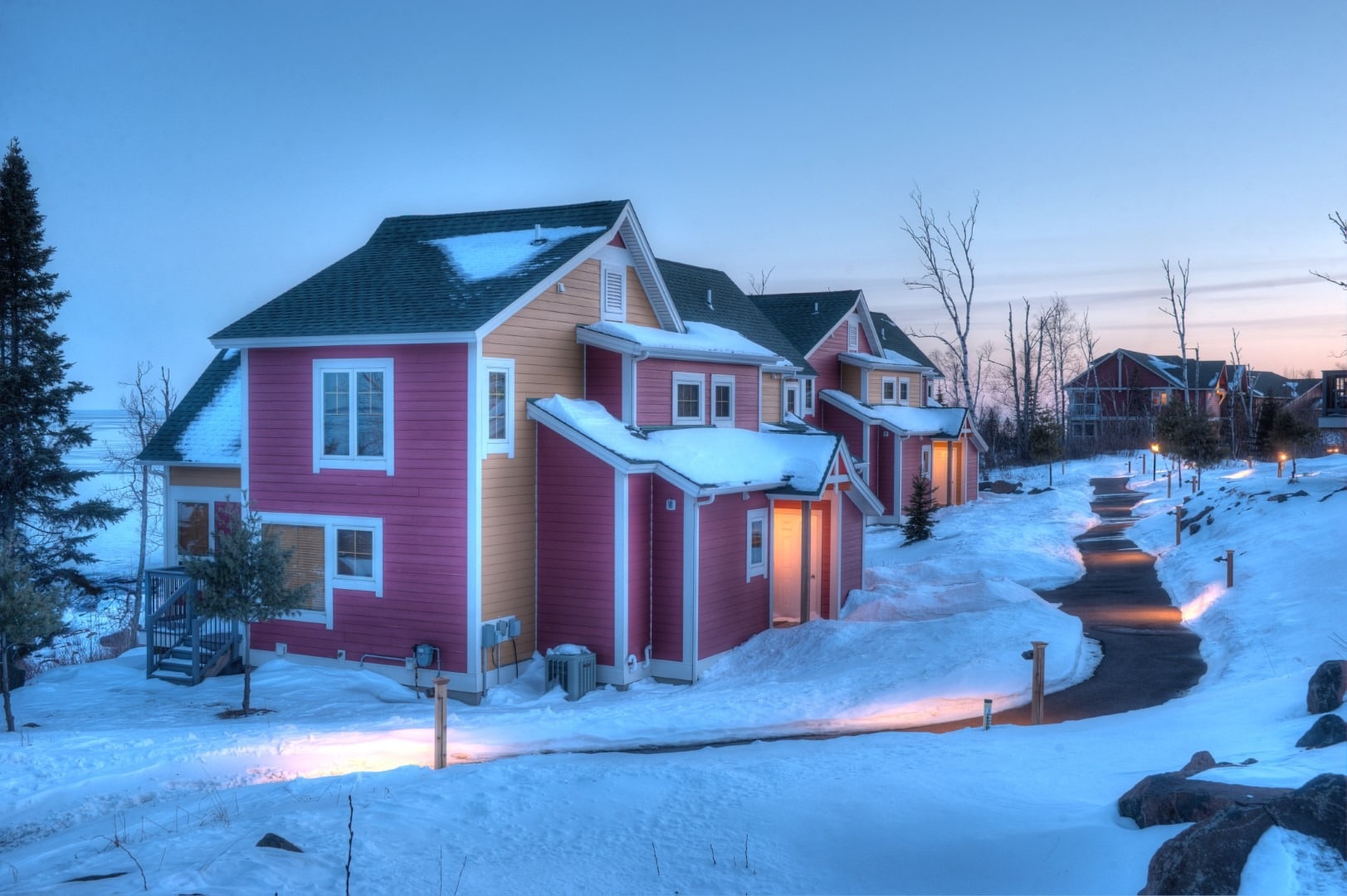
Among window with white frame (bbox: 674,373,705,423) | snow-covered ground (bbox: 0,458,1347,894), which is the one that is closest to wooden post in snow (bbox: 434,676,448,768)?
snow-covered ground (bbox: 0,458,1347,894)

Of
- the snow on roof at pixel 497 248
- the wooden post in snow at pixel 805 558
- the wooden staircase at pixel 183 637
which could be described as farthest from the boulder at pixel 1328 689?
the wooden staircase at pixel 183 637

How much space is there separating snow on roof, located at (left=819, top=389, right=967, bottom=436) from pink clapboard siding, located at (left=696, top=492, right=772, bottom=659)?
63.4ft

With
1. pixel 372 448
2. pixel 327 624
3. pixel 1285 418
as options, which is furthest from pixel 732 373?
pixel 1285 418

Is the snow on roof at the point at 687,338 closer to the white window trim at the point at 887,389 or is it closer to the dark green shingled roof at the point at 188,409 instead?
the dark green shingled roof at the point at 188,409

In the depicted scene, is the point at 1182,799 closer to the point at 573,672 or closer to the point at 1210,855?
the point at 1210,855

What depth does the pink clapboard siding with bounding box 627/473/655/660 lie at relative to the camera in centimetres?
1756

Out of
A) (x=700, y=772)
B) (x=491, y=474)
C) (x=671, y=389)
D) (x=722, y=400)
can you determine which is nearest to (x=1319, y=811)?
(x=700, y=772)

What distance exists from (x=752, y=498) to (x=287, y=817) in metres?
12.6

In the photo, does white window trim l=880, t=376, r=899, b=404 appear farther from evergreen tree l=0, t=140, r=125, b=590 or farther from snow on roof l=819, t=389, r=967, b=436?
evergreen tree l=0, t=140, r=125, b=590

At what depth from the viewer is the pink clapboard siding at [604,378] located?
19.6 m

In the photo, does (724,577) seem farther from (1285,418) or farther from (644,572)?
(1285,418)

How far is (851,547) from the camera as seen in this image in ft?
76.1

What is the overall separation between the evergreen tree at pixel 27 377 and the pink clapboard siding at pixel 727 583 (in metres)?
18.0

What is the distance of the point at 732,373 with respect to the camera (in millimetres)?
23484
